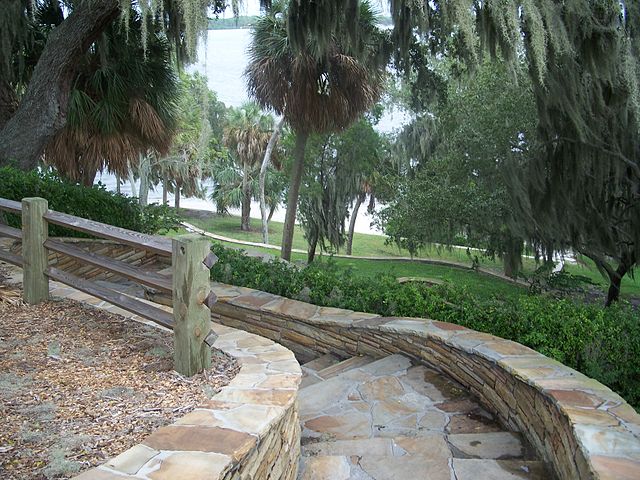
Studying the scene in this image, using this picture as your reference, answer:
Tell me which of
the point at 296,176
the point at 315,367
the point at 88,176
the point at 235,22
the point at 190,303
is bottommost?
the point at 315,367

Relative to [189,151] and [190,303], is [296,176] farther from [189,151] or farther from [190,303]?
[189,151]

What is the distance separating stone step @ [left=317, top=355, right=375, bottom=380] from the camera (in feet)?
13.8

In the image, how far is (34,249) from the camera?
3.90 meters

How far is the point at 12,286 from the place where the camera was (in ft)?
14.4

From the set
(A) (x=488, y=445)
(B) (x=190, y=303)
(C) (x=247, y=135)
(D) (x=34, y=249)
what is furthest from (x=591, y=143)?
(C) (x=247, y=135)

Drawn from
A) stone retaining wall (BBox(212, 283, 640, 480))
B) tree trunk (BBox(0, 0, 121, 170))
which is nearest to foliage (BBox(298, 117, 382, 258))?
tree trunk (BBox(0, 0, 121, 170))

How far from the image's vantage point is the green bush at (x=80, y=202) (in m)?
6.43

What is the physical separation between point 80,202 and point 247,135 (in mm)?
19384

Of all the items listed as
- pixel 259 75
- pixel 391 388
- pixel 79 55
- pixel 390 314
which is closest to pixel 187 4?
pixel 79 55

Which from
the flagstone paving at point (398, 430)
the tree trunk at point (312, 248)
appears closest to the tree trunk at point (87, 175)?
the tree trunk at point (312, 248)

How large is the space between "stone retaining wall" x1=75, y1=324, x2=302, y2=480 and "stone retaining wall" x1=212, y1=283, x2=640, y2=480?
1.20 metres

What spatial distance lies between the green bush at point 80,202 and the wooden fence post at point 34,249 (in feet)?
8.79

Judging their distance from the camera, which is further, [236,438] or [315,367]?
[315,367]

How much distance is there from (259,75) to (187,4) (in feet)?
20.0
